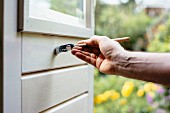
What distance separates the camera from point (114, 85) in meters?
3.32

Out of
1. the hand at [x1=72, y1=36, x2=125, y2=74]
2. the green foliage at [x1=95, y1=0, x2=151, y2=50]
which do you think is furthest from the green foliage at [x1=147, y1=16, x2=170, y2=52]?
the hand at [x1=72, y1=36, x2=125, y2=74]

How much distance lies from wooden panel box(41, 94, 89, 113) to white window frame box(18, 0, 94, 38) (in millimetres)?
205

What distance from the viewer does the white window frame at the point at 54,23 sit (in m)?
0.58

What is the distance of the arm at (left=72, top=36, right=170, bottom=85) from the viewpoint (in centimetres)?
69

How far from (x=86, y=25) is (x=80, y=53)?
11.3 inches

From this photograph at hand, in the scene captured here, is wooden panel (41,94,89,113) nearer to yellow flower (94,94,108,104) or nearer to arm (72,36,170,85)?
arm (72,36,170,85)

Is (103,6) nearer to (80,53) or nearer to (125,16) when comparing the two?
(125,16)

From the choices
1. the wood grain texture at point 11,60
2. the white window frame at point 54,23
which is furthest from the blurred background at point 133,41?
the wood grain texture at point 11,60

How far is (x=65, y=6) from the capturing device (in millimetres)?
947

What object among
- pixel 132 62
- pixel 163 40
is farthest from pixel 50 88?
pixel 163 40

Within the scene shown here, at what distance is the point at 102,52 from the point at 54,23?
0.48 ft

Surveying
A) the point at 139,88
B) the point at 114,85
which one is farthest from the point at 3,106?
the point at 114,85

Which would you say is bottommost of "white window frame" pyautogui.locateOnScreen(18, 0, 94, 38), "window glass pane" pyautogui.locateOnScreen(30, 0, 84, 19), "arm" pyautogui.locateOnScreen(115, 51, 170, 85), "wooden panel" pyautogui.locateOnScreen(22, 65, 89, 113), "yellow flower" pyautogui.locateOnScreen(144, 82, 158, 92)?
"yellow flower" pyautogui.locateOnScreen(144, 82, 158, 92)

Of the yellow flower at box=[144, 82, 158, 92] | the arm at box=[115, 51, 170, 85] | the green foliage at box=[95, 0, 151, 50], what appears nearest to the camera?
the arm at box=[115, 51, 170, 85]
